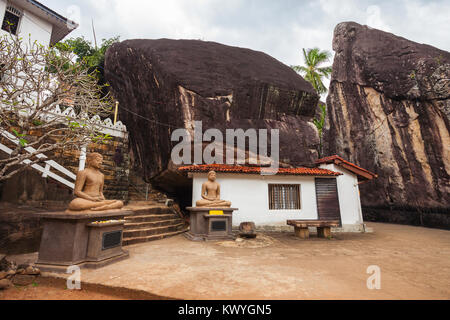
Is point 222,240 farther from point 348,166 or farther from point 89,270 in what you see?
point 348,166

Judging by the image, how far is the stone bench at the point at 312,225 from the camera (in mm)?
8461

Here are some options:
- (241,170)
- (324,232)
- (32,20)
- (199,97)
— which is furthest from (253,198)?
(32,20)

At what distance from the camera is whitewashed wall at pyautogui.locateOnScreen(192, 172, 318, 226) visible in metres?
10.0

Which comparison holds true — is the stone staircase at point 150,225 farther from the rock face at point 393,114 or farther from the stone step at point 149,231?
the rock face at point 393,114

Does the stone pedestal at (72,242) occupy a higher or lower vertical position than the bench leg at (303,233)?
higher

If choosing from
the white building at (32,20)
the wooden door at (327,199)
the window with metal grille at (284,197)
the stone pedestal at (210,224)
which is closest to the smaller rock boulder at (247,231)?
the stone pedestal at (210,224)

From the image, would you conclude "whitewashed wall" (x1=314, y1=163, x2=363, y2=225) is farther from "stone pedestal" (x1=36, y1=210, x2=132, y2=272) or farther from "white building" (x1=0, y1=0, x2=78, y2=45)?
"white building" (x1=0, y1=0, x2=78, y2=45)

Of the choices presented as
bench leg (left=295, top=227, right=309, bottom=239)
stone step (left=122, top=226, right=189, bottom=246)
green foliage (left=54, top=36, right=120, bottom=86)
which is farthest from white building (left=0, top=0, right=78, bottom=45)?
bench leg (left=295, top=227, right=309, bottom=239)

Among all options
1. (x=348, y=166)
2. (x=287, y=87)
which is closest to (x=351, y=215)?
(x=348, y=166)

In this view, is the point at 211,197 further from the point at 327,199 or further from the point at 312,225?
the point at 327,199

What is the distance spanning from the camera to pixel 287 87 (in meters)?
13.9

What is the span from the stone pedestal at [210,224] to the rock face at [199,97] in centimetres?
402

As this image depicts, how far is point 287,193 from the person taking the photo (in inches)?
428

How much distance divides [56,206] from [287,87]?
13828mm
